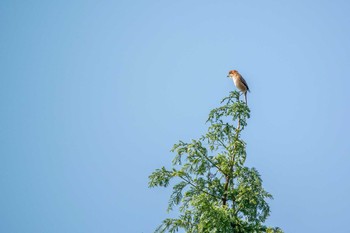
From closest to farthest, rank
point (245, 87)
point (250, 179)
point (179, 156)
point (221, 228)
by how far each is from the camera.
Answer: point (221, 228) → point (250, 179) → point (179, 156) → point (245, 87)

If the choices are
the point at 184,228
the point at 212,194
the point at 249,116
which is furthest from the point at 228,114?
the point at 184,228

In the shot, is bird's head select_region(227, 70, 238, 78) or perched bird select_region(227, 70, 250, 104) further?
bird's head select_region(227, 70, 238, 78)

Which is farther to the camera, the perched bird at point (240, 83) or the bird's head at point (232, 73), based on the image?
the bird's head at point (232, 73)

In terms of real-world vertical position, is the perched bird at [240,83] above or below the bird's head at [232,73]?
below

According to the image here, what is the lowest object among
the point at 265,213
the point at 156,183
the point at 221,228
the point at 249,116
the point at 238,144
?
the point at 221,228

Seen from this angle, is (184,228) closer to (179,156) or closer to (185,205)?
(185,205)

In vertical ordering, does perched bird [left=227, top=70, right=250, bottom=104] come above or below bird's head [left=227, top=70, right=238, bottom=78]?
below

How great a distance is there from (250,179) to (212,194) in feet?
3.06

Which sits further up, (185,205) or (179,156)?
(179,156)

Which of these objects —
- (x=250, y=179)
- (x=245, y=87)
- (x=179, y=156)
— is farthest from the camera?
(x=245, y=87)

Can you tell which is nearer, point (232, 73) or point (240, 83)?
point (240, 83)

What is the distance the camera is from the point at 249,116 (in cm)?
973

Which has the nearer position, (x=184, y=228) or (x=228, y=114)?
(x=184, y=228)

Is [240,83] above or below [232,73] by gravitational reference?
below
